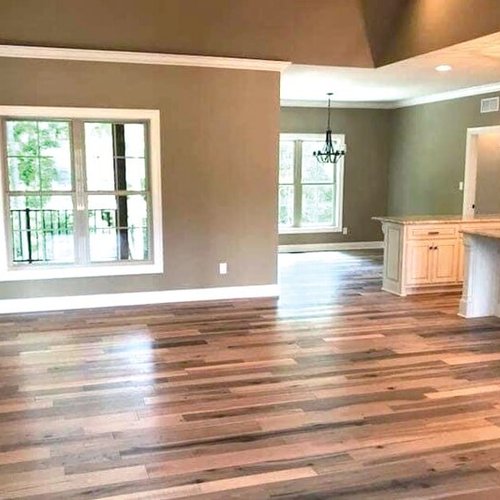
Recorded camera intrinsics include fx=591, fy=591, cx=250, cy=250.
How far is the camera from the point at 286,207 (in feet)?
35.0

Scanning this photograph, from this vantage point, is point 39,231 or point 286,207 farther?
point 286,207

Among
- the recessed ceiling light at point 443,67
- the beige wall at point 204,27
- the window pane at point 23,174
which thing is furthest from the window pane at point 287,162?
the window pane at point 23,174

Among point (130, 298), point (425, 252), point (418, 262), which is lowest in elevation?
point (130, 298)

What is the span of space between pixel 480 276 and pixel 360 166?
5.26m

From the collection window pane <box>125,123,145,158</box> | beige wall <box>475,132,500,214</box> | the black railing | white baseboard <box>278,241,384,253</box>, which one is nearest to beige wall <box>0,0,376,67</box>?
window pane <box>125,123,145,158</box>

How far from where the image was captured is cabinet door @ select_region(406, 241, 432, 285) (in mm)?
6879

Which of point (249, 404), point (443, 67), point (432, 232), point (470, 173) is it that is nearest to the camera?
point (249, 404)

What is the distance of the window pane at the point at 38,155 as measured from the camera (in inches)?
232

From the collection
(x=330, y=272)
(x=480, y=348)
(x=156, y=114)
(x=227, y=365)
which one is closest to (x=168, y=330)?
(x=227, y=365)

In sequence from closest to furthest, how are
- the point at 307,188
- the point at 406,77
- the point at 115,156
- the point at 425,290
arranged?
1. the point at 115,156
2. the point at 425,290
3. the point at 406,77
4. the point at 307,188

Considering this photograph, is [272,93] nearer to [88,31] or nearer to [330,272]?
[88,31]

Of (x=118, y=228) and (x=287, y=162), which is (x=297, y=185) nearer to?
(x=287, y=162)

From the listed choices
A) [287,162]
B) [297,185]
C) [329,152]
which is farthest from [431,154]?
[287,162]

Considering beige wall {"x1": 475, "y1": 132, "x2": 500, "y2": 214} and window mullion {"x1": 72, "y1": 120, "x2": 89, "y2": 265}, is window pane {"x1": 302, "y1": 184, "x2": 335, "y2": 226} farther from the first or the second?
window mullion {"x1": 72, "y1": 120, "x2": 89, "y2": 265}
